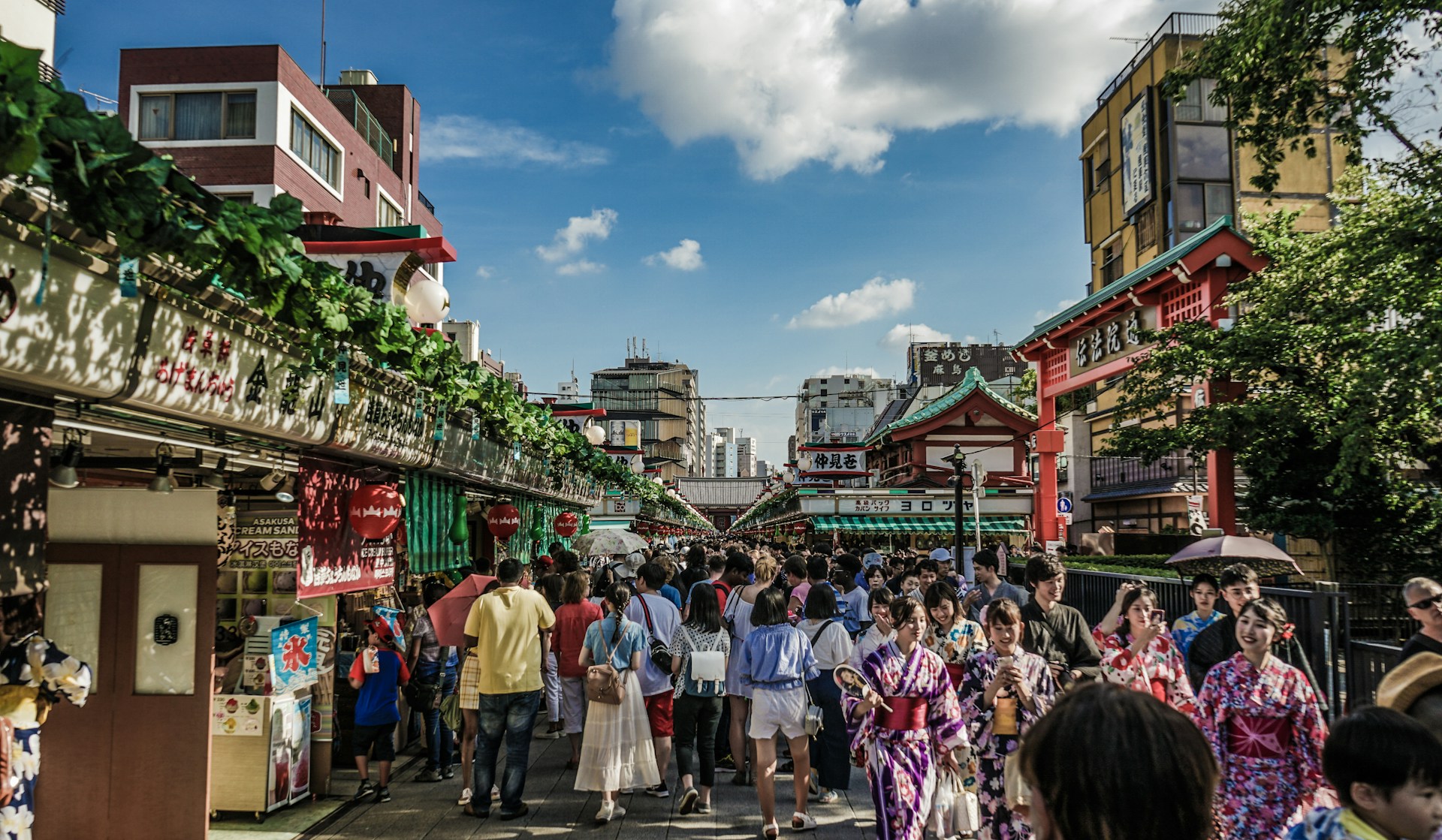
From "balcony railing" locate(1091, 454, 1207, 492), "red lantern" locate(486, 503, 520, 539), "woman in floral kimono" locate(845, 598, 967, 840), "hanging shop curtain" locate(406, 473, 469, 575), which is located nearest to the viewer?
"woman in floral kimono" locate(845, 598, 967, 840)

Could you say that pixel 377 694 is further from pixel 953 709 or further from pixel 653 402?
pixel 653 402

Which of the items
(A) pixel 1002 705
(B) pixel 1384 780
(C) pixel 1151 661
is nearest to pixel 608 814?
(A) pixel 1002 705

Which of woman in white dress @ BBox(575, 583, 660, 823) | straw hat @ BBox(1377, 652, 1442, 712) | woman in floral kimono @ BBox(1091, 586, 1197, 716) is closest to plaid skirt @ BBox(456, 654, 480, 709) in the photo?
woman in white dress @ BBox(575, 583, 660, 823)

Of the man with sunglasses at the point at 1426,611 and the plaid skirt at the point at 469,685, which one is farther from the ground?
the man with sunglasses at the point at 1426,611

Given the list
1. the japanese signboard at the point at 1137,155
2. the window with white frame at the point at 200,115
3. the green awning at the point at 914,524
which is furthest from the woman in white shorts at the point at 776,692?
the japanese signboard at the point at 1137,155

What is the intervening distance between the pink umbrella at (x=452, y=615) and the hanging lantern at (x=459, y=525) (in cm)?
199

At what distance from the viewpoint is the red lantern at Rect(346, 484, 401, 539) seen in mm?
7535

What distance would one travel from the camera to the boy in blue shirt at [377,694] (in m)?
7.62

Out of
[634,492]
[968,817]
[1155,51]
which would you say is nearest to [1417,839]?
[968,817]

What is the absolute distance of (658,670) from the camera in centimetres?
821

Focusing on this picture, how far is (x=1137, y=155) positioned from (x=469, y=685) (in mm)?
33585

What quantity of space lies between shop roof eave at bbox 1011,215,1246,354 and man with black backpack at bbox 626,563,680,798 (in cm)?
1108

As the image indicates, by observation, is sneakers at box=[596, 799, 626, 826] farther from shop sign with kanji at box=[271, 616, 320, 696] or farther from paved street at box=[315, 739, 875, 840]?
shop sign with kanji at box=[271, 616, 320, 696]

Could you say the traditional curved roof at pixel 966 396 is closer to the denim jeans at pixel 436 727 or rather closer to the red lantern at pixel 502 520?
the red lantern at pixel 502 520
